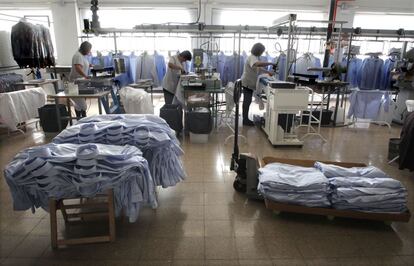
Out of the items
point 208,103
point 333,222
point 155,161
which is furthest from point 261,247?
point 208,103

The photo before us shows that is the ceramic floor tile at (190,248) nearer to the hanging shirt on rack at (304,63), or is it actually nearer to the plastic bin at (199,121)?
the plastic bin at (199,121)

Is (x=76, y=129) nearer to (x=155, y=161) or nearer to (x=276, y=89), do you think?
(x=155, y=161)

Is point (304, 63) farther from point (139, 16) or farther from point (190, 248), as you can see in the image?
point (190, 248)

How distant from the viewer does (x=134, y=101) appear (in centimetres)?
475

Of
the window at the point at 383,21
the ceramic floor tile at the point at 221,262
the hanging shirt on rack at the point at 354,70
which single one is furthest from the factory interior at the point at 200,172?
the window at the point at 383,21

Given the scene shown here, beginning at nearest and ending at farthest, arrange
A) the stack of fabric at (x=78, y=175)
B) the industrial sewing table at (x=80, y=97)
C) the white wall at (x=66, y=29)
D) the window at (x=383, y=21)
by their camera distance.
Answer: the stack of fabric at (x=78, y=175) → the industrial sewing table at (x=80, y=97) → the white wall at (x=66, y=29) → the window at (x=383, y=21)

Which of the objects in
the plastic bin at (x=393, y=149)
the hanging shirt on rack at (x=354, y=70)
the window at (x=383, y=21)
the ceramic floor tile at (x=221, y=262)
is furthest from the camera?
the window at (x=383, y=21)

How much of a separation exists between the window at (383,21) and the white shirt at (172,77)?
6194 mm

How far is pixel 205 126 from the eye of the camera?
4.51 metres

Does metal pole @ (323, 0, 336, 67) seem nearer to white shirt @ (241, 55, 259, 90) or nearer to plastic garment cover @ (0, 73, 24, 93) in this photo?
white shirt @ (241, 55, 259, 90)

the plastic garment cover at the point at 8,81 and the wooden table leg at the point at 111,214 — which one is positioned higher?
the plastic garment cover at the point at 8,81

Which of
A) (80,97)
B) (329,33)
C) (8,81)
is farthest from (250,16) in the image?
(8,81)

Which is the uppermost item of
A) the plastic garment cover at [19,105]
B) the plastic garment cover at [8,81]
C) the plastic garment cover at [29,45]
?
the plastic garment cover at [29,45]

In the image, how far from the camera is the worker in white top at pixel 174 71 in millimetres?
5184
